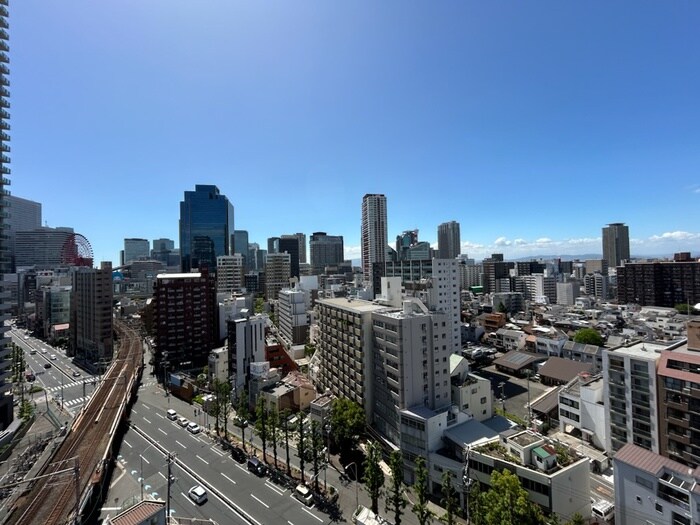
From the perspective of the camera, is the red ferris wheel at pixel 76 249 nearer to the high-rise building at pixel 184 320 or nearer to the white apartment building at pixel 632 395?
the high-rise building at pixel 184 320

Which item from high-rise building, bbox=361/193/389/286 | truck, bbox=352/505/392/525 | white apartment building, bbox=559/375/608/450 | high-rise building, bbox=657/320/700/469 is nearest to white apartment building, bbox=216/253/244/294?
high-rise building, bbox=361/193/389/286

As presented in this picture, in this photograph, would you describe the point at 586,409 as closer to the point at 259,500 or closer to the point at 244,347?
the point at 259,500

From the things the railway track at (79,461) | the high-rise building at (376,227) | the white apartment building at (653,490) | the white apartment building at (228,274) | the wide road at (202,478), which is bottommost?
the wide road at (202,478)


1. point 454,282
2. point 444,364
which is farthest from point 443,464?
point 454,282

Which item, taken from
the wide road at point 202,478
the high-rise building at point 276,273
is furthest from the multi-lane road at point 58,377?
the high-rise building at point 276,273

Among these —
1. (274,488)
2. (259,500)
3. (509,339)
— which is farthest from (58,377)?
(509,339)

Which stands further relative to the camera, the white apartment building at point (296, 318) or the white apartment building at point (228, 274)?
the white apartment building at point (228, 274)
